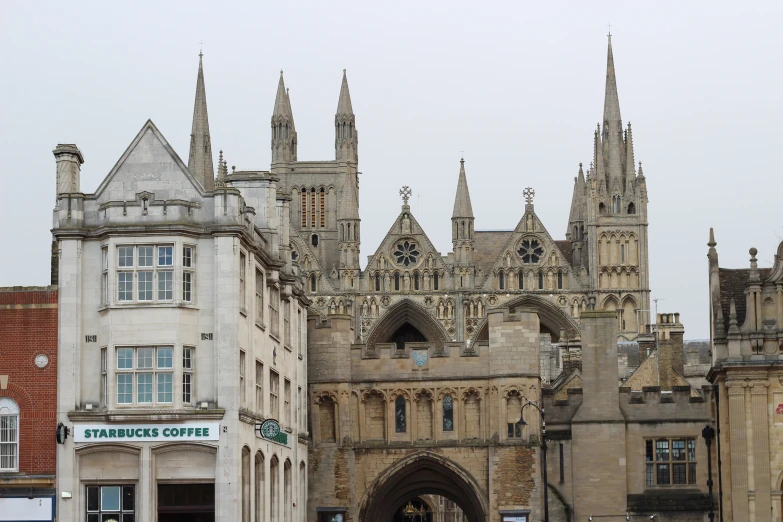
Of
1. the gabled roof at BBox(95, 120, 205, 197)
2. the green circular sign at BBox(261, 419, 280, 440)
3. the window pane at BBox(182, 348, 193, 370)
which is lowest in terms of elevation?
the green circular sign at BBox(261, 419, 280, 440)

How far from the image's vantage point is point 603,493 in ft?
194

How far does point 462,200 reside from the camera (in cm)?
13238

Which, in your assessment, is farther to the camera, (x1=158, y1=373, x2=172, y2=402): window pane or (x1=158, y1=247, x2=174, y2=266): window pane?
(x1=158, y1=247, x2=174, y2=266): window pane

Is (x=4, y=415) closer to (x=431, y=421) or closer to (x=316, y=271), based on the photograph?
(x=431, y=421)

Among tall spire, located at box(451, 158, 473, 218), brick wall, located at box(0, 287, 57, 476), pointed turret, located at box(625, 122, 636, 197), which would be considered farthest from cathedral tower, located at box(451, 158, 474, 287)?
brick wall, located at box(0, 287, 57, 476)

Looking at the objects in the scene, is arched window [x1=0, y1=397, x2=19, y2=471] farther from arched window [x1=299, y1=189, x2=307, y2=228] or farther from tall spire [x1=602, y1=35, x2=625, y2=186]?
arched window [x1=299, y1=189, x2=307, y2=228]

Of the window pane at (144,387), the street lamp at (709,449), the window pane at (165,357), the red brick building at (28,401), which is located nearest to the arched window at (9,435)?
the red brick building at (28,401)

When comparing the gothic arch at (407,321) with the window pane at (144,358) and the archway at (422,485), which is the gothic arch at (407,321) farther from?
the window pane at (144,358)

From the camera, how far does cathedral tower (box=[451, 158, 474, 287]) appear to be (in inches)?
5123

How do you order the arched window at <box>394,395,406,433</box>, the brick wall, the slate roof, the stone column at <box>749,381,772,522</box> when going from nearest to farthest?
the brick wall → the stone column at <box>749,381,772,522</box> → the slate roof → the arched window at <box>394,395,406,433</box>

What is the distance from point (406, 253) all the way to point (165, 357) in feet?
280

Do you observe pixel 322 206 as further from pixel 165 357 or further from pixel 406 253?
pixel 165 357

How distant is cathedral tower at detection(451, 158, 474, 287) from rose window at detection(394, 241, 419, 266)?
10.7 ft

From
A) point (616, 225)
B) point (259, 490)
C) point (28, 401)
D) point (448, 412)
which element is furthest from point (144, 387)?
point (616, 225)
